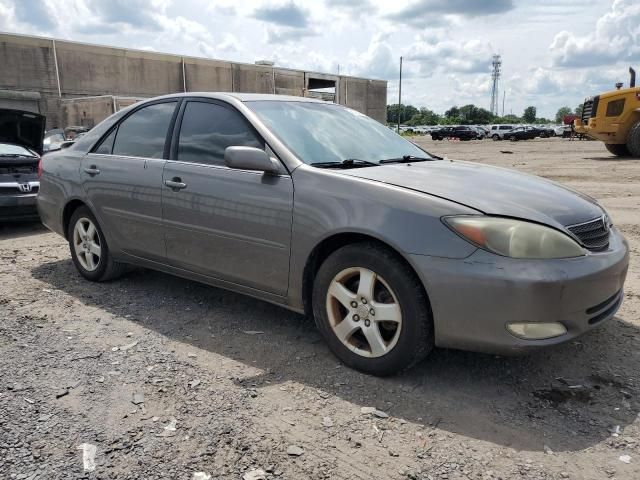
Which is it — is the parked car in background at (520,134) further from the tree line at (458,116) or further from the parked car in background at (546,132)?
the tree line at (458,116)

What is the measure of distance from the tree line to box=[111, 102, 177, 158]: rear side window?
3968 inches

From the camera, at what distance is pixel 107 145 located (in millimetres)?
4754

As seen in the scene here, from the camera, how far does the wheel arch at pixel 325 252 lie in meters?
2.99

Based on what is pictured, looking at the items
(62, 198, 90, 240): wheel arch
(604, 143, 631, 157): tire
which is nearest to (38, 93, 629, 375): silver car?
(62, 198, 90, 240): wheel arch

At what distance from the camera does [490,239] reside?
2.72m

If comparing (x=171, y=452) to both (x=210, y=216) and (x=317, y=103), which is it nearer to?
(x=210, y=216)

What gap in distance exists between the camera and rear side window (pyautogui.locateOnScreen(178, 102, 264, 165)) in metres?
3.74

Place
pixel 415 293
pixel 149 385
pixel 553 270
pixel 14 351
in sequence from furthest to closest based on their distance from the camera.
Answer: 1. pixel 14 351
2. pixel 149 385
3. pixel 415 293
4. pixel 553 270

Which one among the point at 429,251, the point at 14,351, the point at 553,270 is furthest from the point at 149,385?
the point at 553,270

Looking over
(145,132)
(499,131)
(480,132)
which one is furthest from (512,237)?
(480,132)

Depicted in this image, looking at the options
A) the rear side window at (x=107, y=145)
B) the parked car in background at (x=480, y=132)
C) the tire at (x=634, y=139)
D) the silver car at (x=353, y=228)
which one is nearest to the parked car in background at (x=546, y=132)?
the parked car in background at (x=480, y=132)

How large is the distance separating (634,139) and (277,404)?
17421 millimetres

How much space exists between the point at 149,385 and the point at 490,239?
2008mm

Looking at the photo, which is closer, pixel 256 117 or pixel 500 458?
pixel 500 458
